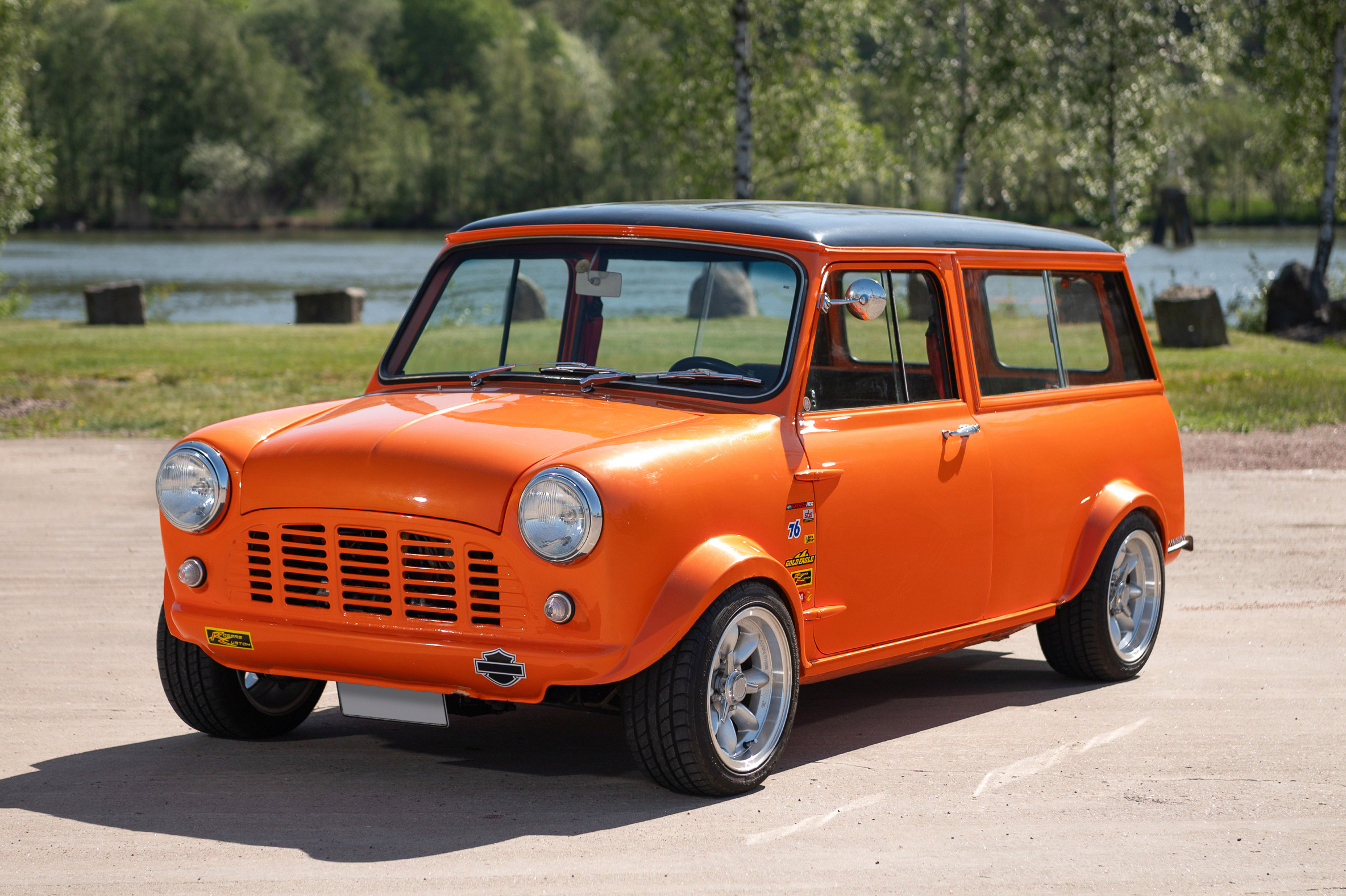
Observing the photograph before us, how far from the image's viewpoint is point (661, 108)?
99.9 feet

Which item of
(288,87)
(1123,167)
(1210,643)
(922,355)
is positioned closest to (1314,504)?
(1210,643)

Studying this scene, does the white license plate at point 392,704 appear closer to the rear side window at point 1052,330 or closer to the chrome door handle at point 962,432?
the chrome door handle at point 962,432

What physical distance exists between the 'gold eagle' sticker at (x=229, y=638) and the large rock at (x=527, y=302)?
167 cm

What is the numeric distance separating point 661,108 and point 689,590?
2667 cm

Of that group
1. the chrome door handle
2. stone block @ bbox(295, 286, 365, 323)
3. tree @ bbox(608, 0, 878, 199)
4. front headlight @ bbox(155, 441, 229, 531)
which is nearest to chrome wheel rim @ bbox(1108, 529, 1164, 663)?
the chrome door handle

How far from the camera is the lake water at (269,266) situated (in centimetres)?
3603

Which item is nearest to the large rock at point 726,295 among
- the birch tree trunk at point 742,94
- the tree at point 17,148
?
the birch tree trunk at point 742,94

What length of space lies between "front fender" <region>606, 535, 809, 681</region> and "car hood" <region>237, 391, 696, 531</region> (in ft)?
1.53

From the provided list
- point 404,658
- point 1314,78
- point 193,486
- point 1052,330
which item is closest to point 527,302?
point 193,486

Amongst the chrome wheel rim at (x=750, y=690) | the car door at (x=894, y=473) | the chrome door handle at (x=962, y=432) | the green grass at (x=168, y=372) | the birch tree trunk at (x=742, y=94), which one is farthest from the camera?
the birch tree trunk at (x=742, y=94)

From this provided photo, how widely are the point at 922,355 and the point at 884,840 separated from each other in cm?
202

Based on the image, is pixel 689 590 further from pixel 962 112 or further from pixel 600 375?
pixel 962 112

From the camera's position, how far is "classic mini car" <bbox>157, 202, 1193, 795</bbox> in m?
4.66

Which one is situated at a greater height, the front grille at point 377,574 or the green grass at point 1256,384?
the front grille at point 377,574
